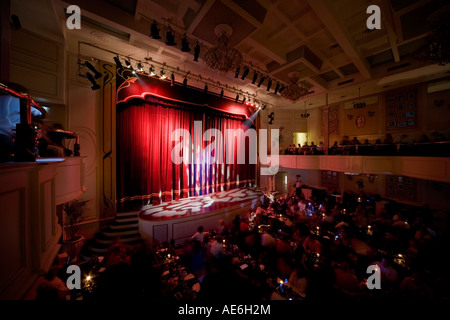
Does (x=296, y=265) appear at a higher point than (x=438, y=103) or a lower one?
lower

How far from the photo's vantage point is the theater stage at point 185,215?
16.4 feet

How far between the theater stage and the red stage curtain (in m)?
0.59

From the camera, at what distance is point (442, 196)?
6754 millimetres

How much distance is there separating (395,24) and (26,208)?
776 centimetres

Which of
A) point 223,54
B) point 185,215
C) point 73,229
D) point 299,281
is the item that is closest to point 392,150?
point 299,281

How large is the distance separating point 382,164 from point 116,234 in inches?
408

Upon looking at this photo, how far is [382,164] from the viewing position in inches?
266

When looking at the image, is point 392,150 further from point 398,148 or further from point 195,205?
point 195,205

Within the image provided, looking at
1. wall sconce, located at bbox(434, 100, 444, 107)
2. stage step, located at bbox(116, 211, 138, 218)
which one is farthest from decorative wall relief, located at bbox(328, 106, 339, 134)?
stage step, located at bbox(116, 211, 138, 218)

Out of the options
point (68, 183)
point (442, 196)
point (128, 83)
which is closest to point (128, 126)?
point (128, 83)

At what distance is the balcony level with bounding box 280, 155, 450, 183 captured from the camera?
16.3 ft

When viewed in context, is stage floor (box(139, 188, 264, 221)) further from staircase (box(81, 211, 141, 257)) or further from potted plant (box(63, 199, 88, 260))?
potted plant (box(63, 199, 88, 260))

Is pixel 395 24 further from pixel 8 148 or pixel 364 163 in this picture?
pixel 8 148

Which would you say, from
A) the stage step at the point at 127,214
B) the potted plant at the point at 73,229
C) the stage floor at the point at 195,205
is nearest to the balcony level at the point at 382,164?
the stage floor at the point at 195,205
